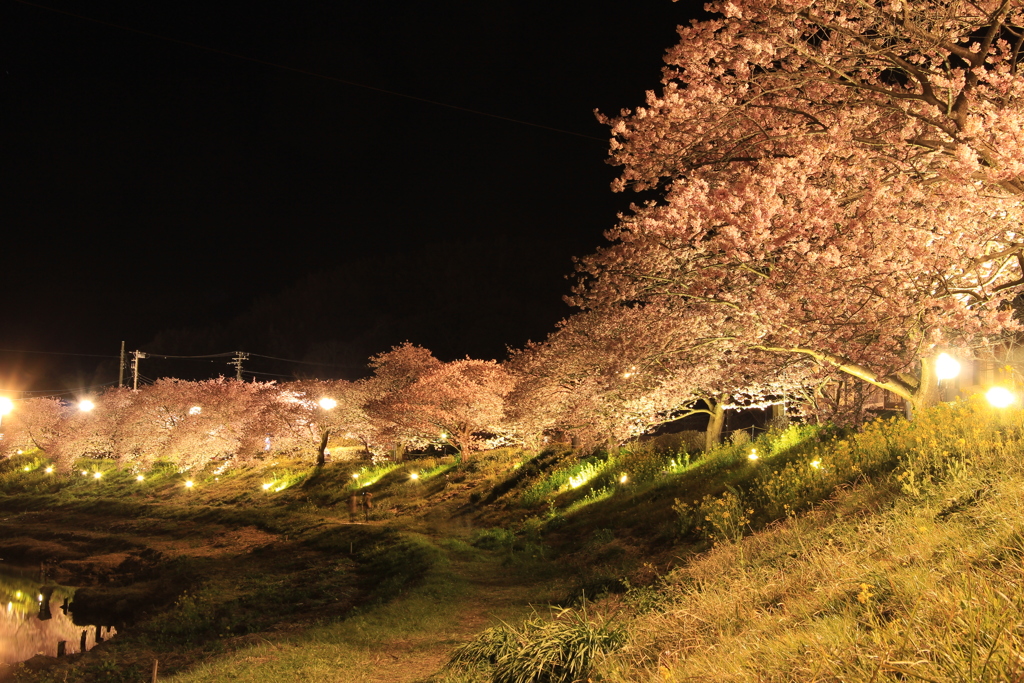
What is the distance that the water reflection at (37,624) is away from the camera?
14641mm

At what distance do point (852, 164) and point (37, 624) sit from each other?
65.8 feet

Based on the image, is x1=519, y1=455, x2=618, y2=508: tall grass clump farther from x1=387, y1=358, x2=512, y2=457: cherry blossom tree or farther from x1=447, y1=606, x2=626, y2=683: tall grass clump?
x1=447, y1=606, x2=626, y2=683: tall grass clump

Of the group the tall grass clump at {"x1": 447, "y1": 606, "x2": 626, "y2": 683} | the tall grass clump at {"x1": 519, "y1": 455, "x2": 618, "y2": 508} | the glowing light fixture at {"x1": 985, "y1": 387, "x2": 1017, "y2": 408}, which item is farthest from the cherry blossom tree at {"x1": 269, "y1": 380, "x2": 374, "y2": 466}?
the glowing light fixture at {"x1": 985, "y1": 387, "x2": 1017, "y2": 408}

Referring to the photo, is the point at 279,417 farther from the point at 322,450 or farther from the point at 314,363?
the point at 314,363

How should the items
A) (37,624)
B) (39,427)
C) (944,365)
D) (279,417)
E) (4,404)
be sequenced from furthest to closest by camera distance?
(39,427) < (279,417) < (37,624) < (4,404) < (944,365)

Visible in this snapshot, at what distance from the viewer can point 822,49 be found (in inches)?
370

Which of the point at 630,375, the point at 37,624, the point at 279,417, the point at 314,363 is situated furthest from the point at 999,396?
the point at 314,363

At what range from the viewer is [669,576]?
327 inches

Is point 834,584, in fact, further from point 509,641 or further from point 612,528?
point 612,528

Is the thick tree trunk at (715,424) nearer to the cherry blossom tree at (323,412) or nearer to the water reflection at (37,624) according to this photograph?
the water reflection at (37,624)

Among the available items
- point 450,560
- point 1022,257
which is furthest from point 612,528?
point 1022,257

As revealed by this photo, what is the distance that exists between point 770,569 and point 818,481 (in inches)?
166

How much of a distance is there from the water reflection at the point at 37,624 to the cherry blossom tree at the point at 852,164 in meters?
14.2

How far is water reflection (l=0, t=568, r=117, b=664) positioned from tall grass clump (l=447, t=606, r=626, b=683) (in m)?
10.4
